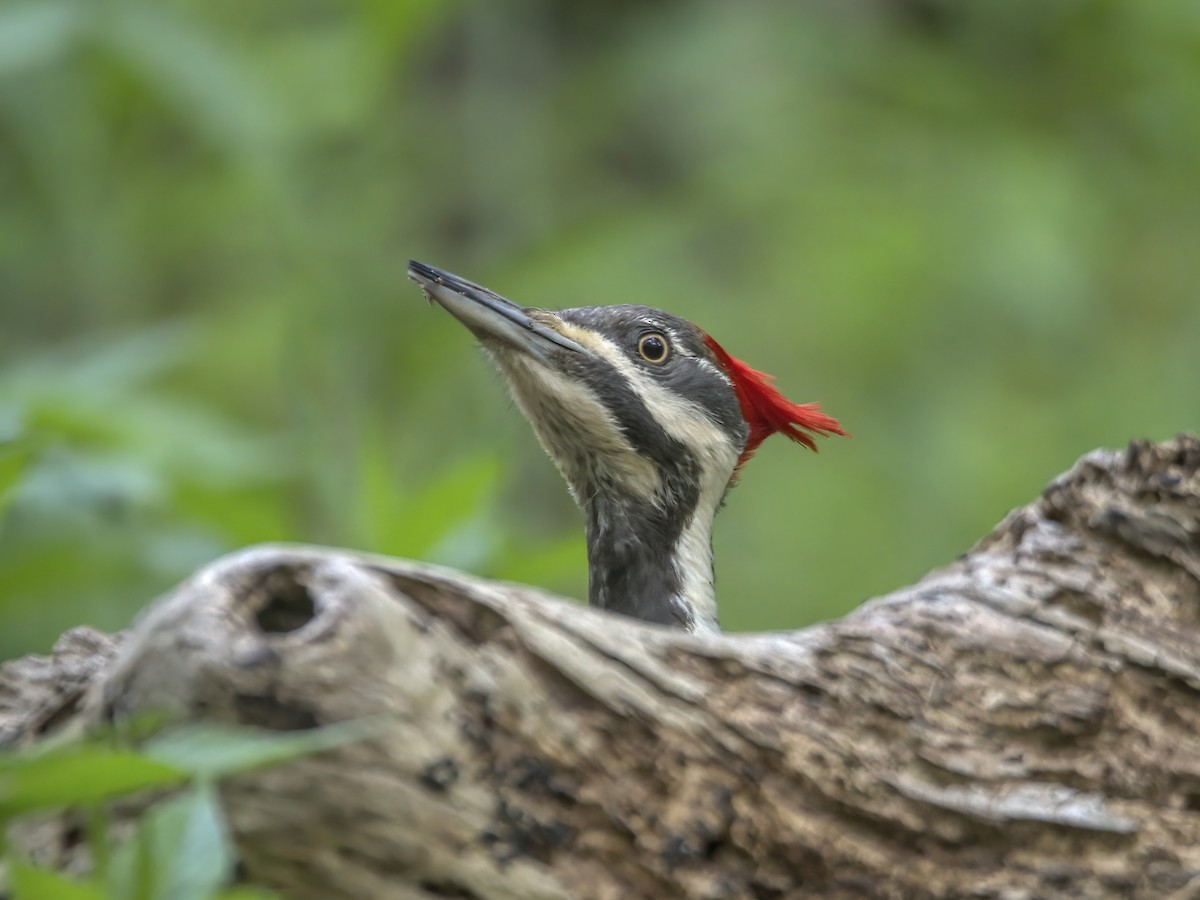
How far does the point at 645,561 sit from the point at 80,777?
7.43ft

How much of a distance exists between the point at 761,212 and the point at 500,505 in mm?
1812

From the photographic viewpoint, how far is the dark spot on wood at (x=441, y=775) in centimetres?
157

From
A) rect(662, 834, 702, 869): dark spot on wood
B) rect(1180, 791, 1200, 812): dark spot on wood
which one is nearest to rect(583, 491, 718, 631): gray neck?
rect(1180, 791, 1200, 812): dark spot on wood

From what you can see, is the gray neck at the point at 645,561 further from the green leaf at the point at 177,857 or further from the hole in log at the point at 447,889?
the green leaf at the point at 177,857

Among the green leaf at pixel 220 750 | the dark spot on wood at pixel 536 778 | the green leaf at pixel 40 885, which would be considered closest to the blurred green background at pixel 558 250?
the dark spot on wood at pixel 536 778

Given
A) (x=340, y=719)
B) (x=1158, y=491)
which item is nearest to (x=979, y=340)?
(x=1158, y=491)

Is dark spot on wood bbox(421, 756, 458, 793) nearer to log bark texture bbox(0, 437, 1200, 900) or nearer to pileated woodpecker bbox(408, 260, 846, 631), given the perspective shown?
log bark texture bbox(0, 437, 1200, 900)

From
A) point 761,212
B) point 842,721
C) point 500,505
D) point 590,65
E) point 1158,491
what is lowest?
point 842,721

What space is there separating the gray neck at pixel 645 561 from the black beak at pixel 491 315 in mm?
373

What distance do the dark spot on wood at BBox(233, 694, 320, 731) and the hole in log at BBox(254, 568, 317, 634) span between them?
11cm

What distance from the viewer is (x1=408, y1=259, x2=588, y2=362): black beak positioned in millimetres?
2932

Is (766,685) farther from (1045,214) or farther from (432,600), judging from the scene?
(1045,214)

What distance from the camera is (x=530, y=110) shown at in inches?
237

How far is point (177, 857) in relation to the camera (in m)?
1.17
